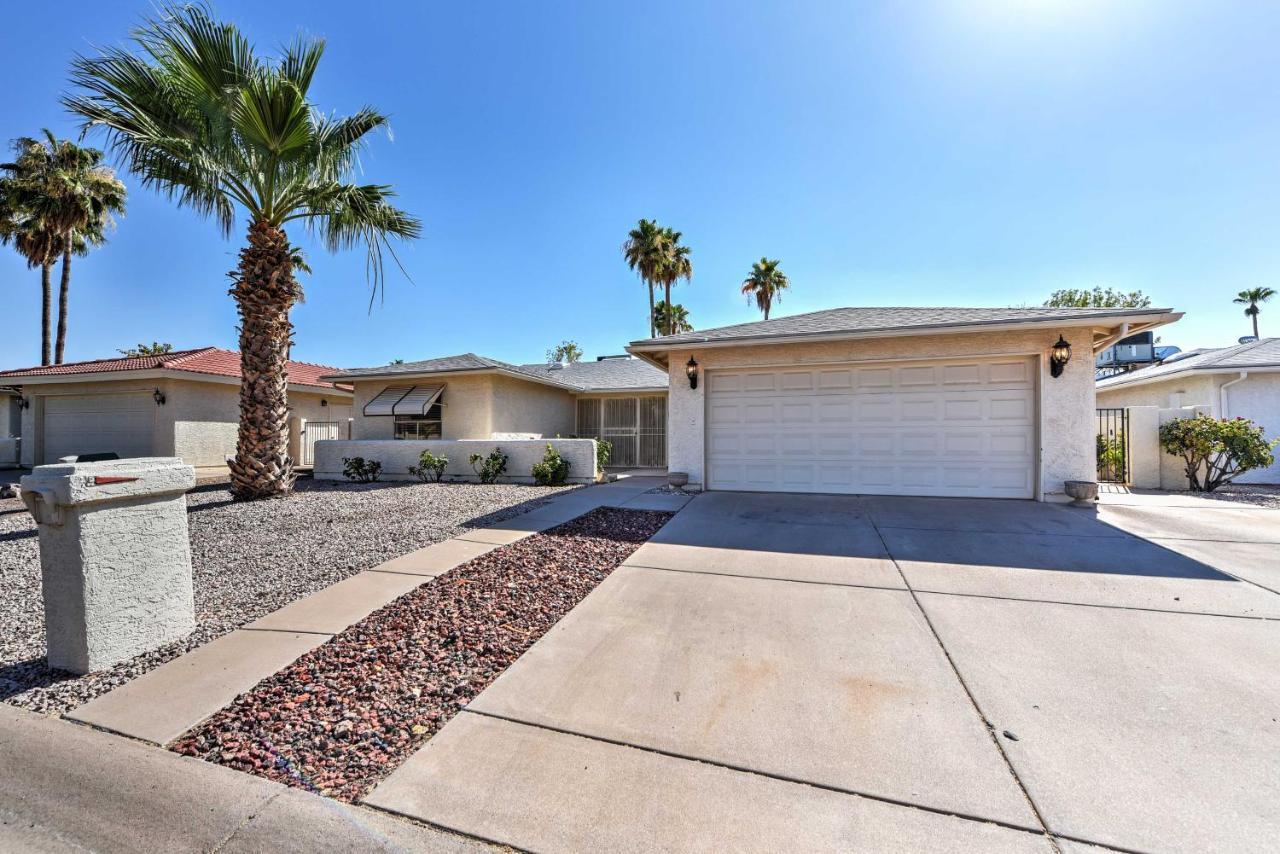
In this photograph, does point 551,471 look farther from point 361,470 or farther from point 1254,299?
point 1254,299

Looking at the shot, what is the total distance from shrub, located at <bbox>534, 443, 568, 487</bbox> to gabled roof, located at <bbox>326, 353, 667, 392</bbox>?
3.48 metres

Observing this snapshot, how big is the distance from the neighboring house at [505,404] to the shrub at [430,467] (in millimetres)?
1783

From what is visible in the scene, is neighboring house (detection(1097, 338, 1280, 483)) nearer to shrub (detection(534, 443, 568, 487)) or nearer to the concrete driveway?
the concrete driveway

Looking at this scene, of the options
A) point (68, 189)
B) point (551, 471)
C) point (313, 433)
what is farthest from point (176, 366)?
point (551, 471)

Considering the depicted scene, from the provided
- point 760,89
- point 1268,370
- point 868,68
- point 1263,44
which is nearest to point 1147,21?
point 1263,44

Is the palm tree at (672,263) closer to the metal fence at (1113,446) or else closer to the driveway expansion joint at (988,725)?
the metal fence at (1113,446)

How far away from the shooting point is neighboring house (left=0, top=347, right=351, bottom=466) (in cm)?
1496

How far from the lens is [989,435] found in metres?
8.80

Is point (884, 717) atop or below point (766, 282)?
below

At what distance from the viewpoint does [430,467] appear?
12570 mm

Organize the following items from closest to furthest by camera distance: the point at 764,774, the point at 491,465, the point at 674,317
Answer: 1. the point at 764,774
2. the point at 491,465
3. the point at 674,317

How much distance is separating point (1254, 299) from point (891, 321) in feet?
190

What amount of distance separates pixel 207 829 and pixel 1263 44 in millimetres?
14002

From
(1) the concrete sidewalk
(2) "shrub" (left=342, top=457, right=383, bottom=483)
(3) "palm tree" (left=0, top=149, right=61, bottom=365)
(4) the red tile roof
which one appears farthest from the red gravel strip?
(3) "palm tree" (left=0, top=149, right=61, bottom=365)
